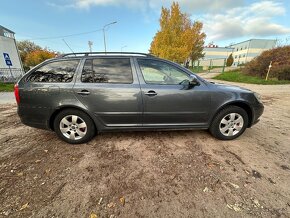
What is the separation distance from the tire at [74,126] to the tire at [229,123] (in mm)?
2508

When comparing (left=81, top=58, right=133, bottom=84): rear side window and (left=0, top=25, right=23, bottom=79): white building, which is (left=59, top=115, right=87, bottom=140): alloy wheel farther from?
(left=0, top=25, right=23, bottom=79): white building

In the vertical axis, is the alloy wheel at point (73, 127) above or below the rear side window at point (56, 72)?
below

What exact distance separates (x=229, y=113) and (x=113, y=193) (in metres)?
2.66

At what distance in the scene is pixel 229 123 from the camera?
339 cm

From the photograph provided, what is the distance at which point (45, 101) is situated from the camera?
9.96 feet

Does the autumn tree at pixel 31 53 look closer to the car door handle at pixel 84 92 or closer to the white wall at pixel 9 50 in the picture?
the white wall at pixel 9 50

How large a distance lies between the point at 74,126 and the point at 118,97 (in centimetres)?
106

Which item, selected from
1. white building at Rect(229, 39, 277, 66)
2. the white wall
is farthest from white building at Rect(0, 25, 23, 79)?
white building at Rect(229, 39, 277, 66)

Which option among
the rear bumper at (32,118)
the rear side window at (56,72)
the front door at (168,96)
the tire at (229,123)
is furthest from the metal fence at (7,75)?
the tire at (229,123)

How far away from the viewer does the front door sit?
3.10 meters

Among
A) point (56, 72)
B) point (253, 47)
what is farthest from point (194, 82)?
point (253, 47)

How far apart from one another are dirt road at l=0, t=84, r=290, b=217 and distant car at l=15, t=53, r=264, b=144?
1.44 feet

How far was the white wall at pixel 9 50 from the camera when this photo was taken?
17703 millimetres

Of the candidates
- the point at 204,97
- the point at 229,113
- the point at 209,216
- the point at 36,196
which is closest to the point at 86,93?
the point at 36,196
